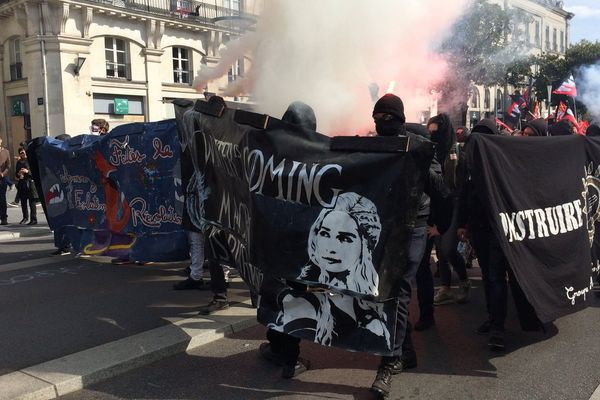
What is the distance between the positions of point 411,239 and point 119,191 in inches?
186

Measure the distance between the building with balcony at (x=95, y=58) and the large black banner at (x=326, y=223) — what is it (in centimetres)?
1901

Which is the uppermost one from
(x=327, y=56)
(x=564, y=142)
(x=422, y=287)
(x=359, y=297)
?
(x=327, y=56)

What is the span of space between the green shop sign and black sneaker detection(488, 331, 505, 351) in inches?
964

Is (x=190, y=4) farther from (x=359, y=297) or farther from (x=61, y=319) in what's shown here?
(x=359, y=297)

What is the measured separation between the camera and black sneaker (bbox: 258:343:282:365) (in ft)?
13.1

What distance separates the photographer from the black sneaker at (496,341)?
13.6 feet

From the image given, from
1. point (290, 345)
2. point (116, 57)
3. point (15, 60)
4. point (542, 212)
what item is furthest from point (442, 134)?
point (15, 60)

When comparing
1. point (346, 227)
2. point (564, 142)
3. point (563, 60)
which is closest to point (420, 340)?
point (346, 227)

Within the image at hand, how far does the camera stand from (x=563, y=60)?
121 feet

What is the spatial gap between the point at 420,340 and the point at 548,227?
138 cm

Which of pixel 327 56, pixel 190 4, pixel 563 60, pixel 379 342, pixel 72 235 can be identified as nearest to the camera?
pixel 379 342

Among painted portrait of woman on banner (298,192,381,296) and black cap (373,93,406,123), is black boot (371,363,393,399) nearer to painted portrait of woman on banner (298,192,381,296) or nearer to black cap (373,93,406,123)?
painted portrait of woman on banner (298,192,381,296)

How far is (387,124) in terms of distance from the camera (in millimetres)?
3600

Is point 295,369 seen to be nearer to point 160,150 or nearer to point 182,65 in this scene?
point 160,150
